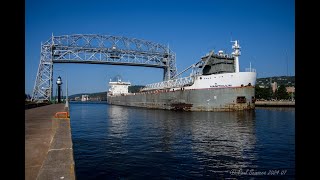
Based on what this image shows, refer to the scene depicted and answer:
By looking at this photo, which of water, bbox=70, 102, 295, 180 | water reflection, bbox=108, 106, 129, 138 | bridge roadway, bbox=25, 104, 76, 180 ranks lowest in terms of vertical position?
water reflection, bbox=108, 106, 129, 138

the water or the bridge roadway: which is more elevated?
the bridge roadway

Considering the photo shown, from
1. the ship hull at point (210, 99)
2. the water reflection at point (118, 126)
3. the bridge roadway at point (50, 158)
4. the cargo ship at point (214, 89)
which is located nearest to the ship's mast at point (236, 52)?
the cargo ship at point (214, 89)

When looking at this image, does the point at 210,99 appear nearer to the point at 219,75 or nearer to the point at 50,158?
the point at 219,75

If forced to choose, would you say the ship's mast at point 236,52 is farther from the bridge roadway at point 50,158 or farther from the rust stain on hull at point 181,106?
the bridge roadway at point 50,158

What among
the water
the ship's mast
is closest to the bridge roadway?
the water

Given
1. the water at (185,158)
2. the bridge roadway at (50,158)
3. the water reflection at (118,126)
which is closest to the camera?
the bridge roadway at (50,158)

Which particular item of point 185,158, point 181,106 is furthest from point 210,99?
point 185,158

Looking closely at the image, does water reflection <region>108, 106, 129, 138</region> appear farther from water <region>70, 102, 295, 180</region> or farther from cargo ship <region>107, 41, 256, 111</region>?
cargo ship <region>107, 41, 256, 111</region>

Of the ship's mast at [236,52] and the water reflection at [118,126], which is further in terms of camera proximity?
the ship's mast at [236,52]
